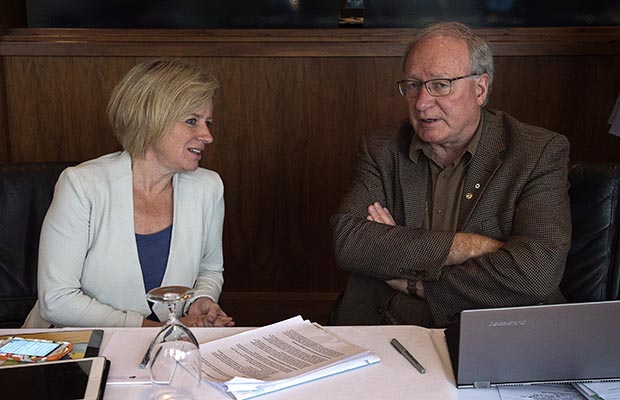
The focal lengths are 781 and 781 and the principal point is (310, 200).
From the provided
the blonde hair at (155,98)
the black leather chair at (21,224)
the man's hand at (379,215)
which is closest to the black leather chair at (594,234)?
the man's hand at (379,215)

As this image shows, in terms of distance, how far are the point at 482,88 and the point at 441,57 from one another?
166 mm

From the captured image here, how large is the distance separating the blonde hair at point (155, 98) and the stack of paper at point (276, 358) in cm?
77

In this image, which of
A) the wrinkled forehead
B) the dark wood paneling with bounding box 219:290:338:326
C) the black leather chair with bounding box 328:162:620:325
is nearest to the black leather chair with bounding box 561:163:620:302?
the black leather chair with bounding box 328:162:620:325

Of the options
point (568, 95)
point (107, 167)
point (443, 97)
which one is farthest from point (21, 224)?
point (568, 95)

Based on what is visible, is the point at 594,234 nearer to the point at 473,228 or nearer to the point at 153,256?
the point at 473,228

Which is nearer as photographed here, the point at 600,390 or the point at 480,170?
the point at 600,390

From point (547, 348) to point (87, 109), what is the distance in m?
2.61

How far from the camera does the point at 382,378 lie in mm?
1427

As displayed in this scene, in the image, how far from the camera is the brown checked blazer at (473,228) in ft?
6.52

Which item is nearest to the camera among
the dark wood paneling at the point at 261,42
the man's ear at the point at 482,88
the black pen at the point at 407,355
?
the black pen at the point at 407,355

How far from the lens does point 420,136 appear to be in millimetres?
2213

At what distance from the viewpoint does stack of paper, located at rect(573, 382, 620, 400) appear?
53.2 inches

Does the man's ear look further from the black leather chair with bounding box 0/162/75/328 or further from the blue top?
the black leather chair with bounding box 0/162/75/328

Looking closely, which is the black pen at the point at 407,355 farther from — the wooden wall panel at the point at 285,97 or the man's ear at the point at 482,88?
the wooden wall panel at the point at 285,97
